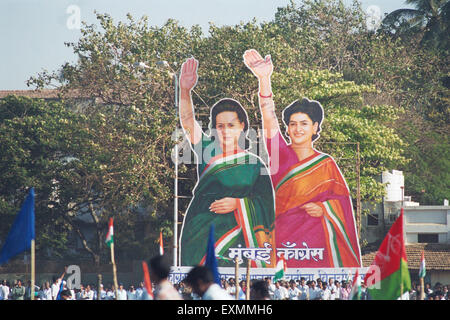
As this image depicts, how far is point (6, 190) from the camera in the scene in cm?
3350

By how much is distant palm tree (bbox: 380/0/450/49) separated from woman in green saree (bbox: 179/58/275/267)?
62.8 ft

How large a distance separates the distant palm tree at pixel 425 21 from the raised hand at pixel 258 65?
18.0 meters

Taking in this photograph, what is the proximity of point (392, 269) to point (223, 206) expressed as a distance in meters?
11.4

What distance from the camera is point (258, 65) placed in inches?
937

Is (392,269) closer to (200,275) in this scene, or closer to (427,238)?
(200,275)

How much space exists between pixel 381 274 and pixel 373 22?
32.6m

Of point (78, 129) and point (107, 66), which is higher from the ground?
point (107, 66)

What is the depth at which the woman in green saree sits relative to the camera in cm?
2345

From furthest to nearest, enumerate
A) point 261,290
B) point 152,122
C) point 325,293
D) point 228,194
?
point 152,122, point 228,194, point 325,293, point 261,290

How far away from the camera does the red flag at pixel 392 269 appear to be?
1234 centimetres

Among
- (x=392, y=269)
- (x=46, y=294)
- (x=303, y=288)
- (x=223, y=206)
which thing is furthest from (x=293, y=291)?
(x=392, y=269)

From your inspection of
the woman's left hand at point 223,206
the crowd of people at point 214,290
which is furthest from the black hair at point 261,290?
the woman's left hand at point 223,206
